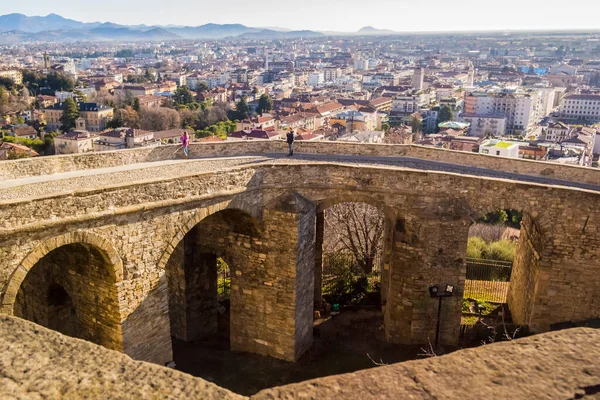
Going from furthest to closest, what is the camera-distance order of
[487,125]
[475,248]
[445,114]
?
1. [445,114]
2. [487,125]
3. [475,248]

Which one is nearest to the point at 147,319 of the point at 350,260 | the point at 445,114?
the point at 350,260

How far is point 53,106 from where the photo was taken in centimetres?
9025

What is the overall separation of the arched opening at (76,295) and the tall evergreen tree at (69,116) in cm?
7222

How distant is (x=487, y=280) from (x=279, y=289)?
9.72 metres

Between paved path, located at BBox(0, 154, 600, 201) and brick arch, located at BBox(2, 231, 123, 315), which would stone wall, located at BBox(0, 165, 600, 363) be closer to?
brick arch, located at BBox(2, 231, 123, 315)

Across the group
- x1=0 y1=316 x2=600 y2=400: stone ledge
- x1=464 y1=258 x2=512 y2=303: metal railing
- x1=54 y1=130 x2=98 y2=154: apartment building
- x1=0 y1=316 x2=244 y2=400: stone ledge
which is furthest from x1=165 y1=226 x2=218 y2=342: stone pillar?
x1=54 y1=130 x2=98 y2=154: apartment building

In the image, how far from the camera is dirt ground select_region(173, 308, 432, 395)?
1504 cm

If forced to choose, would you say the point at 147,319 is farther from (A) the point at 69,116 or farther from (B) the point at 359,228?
(A) the point at 69,116

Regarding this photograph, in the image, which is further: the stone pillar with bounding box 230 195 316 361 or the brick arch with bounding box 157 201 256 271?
the stone pillar with bounding box 230 195 316 361

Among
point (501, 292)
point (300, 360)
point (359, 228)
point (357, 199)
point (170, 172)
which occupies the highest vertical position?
point (170, 172)

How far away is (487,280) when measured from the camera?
2112 centimetres

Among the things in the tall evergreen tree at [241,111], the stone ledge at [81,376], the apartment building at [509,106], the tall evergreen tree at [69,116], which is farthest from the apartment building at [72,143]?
the apartment building at [509,106]

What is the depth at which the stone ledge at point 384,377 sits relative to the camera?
3.97 meters

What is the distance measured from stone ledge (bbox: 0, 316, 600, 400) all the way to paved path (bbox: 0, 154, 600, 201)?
24.4ft
